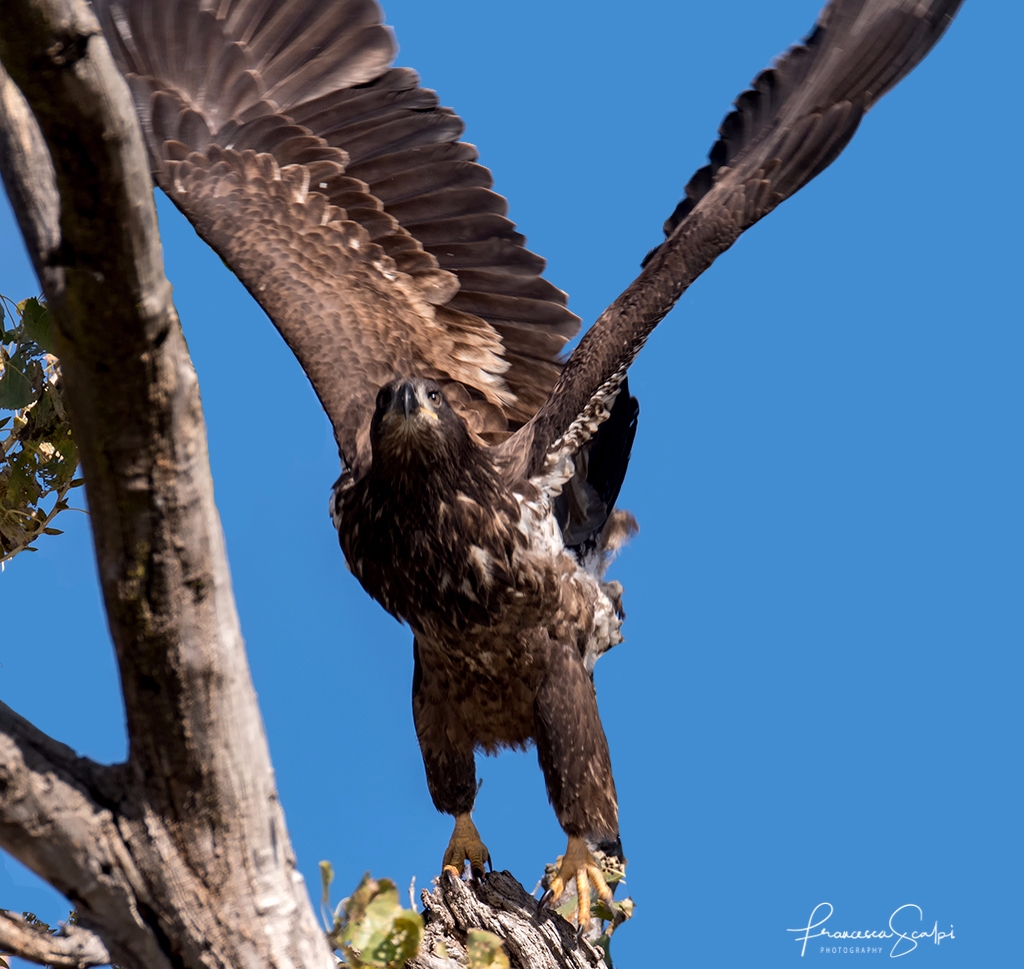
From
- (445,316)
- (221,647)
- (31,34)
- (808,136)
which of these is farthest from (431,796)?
(31,34)

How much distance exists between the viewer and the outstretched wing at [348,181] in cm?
538

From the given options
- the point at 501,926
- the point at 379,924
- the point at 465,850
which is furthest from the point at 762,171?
the point at 379,924

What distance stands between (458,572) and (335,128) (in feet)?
8.51

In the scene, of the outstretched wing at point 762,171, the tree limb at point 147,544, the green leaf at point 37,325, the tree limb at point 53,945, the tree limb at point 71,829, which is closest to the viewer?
the tree limb at point 147,544

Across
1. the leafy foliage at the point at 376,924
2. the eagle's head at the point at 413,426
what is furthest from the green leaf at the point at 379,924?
the eagle's head at the point at 413,426

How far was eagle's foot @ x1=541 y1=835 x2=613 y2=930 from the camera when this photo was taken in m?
4.19

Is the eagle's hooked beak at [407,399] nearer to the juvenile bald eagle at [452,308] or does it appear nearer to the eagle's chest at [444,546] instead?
the juvenile bald eagle at [452,308]

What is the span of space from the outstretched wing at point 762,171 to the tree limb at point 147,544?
2.36 metres

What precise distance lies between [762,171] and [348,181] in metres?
2.02

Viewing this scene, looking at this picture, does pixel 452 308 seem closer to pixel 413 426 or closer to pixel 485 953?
pixel 413 426

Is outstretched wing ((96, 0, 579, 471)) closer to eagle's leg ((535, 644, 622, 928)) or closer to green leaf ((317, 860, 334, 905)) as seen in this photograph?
eagle's leg ((535, 644, 622, 928))

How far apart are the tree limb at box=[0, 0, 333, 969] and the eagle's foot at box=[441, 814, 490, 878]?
2.09m

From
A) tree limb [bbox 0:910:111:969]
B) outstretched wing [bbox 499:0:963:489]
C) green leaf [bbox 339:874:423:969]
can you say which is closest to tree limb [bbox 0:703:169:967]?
tree limb [bbox 0:910:111:969]

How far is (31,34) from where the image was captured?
164cm
